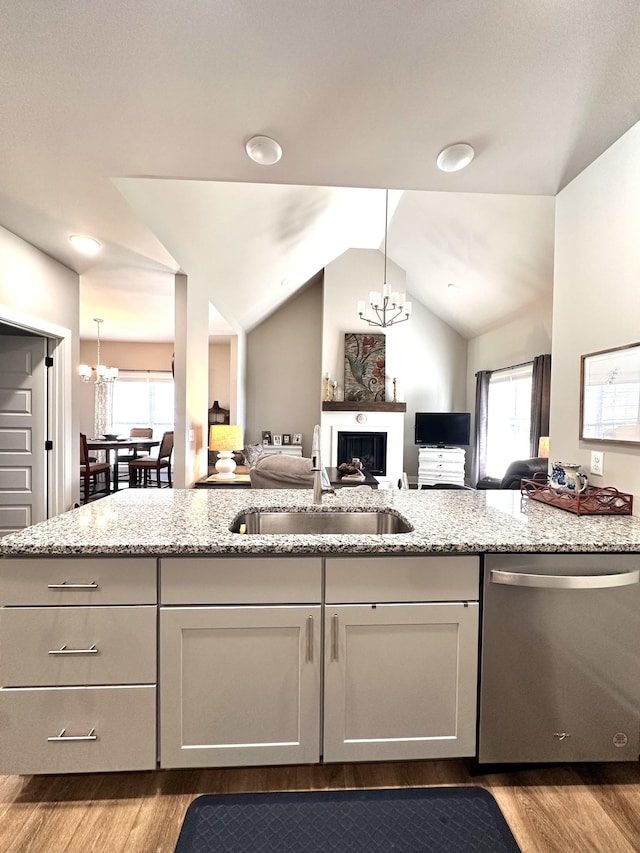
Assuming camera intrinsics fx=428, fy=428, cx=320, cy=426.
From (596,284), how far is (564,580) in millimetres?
1389

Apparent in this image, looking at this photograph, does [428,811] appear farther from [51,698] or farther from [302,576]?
[51,698]

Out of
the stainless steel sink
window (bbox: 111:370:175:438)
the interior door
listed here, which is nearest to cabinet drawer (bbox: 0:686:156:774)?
the stainless steel sink

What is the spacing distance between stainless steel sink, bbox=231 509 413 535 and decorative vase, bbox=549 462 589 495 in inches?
33.1

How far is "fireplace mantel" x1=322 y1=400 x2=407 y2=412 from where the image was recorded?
7016mm

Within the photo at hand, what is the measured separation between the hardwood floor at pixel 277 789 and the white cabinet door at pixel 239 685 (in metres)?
0.16

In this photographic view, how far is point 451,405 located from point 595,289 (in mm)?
6189

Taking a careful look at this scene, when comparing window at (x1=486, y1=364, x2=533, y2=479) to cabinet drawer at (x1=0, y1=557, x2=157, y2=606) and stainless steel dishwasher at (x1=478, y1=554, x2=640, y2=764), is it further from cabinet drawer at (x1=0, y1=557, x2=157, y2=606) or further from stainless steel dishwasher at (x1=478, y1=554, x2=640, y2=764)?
cabinet drawer at (x1=0, y1=557, x2=157, y2=606)

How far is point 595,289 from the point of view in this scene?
1987mm

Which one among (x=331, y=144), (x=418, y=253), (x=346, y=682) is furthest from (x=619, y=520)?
(x=418, y=253)

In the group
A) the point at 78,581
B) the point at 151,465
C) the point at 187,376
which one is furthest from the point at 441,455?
the point at 78,581

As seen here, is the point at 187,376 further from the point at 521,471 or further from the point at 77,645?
the point at 521,471

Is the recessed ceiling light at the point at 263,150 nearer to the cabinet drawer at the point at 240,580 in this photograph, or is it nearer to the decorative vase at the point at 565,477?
the cabinet drawer at the point at 240,580

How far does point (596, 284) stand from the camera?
1.98 m

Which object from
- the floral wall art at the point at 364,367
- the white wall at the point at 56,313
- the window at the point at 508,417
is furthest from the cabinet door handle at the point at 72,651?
the floral wall art at the point at 364,367
